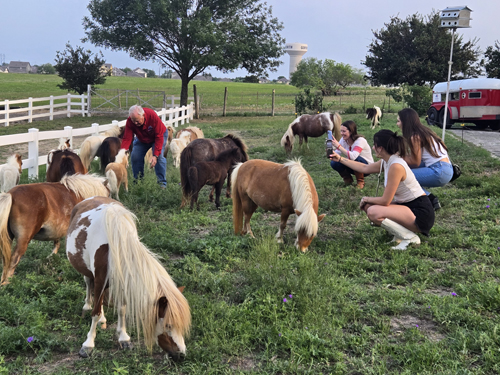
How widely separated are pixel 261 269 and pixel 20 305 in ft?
7.32

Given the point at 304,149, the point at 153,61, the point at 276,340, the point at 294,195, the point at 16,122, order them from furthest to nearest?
the point at 153,61 → the point at 16,122 → the point at 304,149 → the point at 294,195 → the point at 276,340

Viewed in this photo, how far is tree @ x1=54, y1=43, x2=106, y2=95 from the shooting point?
26453mm

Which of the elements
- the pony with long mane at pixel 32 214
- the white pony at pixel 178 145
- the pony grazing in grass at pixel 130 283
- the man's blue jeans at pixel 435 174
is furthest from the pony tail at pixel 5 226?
the white pony at pixel 178 145

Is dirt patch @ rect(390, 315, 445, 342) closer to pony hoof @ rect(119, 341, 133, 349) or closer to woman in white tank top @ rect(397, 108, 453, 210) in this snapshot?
→ pony hoof @ rect(119, 341, 133, 349)

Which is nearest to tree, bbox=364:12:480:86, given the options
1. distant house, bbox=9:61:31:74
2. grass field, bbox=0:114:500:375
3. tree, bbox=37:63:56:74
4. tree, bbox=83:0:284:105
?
tree, bbox=83:0:284:105

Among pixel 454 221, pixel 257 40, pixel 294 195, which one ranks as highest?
pixel 257 40

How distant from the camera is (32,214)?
14.1 feet

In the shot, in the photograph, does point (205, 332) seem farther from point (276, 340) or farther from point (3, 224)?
point (3, 224)

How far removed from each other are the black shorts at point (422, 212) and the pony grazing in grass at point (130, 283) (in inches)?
134

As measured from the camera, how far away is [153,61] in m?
29.4

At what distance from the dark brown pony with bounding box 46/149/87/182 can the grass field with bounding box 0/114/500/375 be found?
1429 mm

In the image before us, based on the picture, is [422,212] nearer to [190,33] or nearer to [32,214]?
[32,214]

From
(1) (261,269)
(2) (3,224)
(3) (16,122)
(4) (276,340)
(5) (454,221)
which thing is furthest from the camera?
(3) (16,122)

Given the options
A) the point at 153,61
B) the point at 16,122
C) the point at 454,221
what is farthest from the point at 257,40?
the point at 454,221
